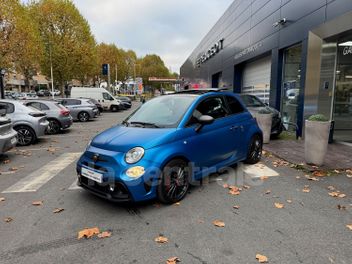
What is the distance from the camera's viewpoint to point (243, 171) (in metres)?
5.89

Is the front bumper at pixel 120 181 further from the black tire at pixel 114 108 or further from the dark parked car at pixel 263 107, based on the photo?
the black tire at pixel 114 108

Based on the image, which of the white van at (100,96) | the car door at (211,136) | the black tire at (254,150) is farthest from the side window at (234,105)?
the white van at (100,96)

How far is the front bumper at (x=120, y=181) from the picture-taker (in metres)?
3.78

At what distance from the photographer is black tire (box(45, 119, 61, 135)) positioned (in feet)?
40.2

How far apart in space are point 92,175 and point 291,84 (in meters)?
10.6

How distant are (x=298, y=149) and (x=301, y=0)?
19.8 feet

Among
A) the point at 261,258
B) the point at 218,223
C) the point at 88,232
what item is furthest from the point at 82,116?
the point at 261,258

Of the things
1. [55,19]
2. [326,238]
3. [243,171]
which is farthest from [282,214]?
[55,19]

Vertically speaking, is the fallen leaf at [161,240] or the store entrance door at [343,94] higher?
the store entrance door at [343,94]

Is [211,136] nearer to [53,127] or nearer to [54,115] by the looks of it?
[54,115]

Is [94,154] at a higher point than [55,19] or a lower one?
lower

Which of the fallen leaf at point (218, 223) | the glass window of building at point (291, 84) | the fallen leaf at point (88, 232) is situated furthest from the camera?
the glass window of building at point (291, 84)

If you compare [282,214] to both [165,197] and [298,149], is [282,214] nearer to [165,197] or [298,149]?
[165,197]

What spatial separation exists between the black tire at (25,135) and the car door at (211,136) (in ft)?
23.0
